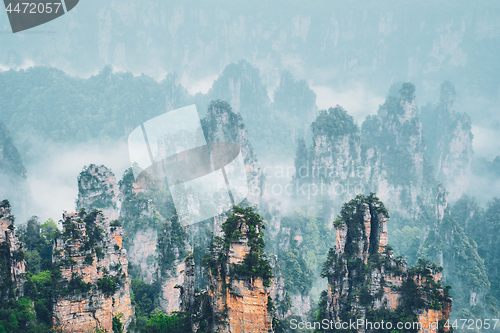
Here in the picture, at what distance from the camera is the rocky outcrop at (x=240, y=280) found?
934 inches

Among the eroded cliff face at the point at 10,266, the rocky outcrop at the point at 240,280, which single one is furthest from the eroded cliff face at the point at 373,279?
the eroded cliff face at the point at 10,266

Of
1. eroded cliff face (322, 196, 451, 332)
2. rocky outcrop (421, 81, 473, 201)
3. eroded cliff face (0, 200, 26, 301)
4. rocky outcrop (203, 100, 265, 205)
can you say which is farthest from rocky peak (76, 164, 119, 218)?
rocky outcrop (421, 81, 473, 201)

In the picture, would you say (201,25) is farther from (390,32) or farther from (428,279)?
(428,279)

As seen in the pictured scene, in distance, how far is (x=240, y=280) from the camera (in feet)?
79.0

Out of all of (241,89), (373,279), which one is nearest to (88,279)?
(373,279)

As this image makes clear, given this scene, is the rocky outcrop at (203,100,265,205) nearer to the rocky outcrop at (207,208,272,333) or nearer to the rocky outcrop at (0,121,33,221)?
the rocky outcrop at (0,121,33,221)

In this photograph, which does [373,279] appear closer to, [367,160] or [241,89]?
[367,160]

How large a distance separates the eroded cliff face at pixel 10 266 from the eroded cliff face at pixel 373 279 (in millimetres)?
19746

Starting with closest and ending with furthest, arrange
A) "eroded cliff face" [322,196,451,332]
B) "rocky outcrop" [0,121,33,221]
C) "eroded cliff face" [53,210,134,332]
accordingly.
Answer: "eroded cliff face" [53,210,134,332] < "eroded cliff face" [322,196,451,332] < "rocky outcrop" [0,121,33,221]

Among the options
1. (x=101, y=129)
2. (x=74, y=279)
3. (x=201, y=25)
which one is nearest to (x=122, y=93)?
(x=101, y=129)

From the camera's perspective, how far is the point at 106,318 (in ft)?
90.2

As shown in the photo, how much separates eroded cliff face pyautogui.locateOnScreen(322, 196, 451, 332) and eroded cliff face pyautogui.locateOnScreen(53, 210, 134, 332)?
1433 centimetres

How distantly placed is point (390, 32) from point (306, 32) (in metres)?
29.8

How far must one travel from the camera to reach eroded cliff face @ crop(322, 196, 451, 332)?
30344mm
